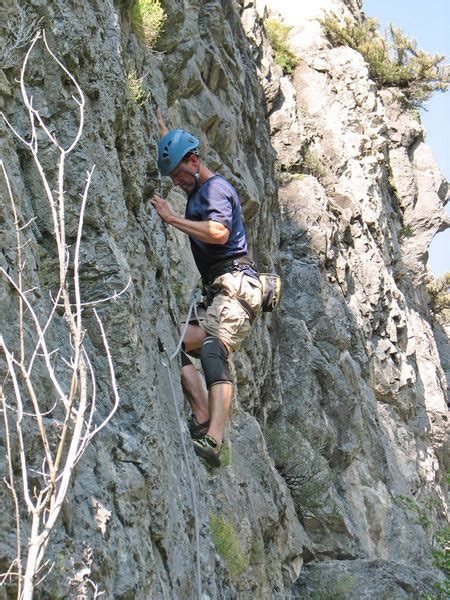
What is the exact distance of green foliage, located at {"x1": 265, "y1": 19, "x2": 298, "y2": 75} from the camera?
65.7ft

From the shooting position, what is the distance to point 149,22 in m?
8.66

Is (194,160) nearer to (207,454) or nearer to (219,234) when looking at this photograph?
(219,234)

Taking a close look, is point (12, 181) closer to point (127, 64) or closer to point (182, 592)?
point (182, 592)

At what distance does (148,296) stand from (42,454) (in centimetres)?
233

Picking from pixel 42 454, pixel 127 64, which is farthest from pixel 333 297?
pixel 42 454

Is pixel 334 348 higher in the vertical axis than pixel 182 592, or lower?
higher

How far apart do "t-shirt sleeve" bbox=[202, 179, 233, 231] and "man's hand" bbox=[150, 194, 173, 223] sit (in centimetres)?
29

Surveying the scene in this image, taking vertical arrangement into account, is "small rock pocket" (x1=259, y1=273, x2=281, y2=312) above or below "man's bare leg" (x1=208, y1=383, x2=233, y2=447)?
above

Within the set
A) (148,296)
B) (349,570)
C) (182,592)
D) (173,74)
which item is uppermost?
(173,74)

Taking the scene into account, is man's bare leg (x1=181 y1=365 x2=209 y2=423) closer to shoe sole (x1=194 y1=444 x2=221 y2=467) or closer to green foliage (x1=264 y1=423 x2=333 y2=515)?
shoe sole (x1=194 y1=444 x2=221 y2=467)

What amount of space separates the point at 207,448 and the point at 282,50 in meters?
15.5

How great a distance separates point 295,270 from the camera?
1520cm

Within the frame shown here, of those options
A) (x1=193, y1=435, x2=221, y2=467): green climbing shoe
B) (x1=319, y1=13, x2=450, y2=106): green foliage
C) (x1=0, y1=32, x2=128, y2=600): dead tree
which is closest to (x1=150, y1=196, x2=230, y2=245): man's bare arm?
(x1=193, y1=435, x2=221, y2=467): green climbing shoe

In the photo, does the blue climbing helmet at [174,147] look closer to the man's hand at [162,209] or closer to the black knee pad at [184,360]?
the man's hand at [162,209]
